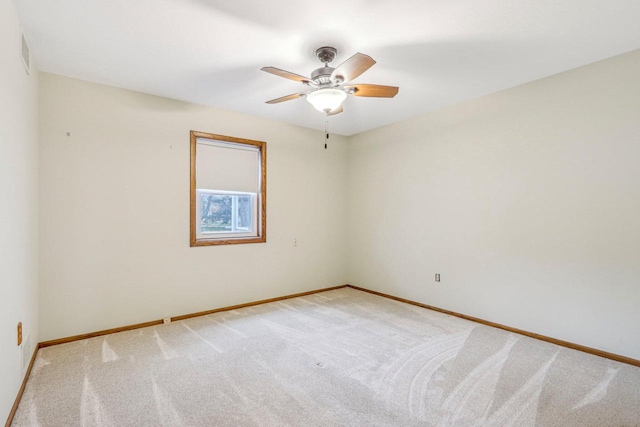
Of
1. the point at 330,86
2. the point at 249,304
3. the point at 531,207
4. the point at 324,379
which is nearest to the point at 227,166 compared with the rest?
the point at 249,304

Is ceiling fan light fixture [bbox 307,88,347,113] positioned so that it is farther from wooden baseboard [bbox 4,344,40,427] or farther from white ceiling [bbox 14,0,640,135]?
wooden baseboard [bbox 4,344,40,427]

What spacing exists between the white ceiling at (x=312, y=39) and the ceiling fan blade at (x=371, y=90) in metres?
0.31

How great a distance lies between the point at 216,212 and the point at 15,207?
2.19 metres

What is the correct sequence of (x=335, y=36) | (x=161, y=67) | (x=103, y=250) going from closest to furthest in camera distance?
(x=335, y=36) < (x=161, y=67) < (x=103, y=250)

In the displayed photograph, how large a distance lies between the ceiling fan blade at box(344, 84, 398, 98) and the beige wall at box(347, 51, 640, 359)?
63.5 inches

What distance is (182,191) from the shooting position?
12.4ft

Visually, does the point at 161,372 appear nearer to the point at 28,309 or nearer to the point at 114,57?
the point at 28,309

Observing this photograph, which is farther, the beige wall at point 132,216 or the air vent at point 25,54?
the beige wall at point 132,216

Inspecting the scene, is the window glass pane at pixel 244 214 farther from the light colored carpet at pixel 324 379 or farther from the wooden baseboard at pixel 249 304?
the light colored carpet at pixel 324 379

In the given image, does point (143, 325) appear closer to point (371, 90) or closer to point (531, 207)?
point (371, 90)

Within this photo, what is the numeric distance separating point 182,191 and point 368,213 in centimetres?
276

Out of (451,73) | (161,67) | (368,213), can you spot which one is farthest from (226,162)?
(451,73)

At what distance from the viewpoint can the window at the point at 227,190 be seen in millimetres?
3980

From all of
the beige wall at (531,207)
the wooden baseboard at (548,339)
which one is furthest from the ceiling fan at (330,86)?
the wooden baseboard at (548,339)
